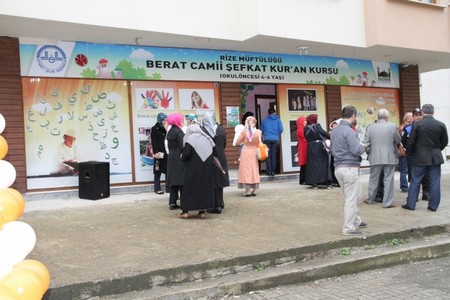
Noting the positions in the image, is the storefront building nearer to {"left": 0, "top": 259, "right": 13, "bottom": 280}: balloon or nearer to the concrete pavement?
the concrete pavement

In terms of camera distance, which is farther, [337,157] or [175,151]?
[175,151]

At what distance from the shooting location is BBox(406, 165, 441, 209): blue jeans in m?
7.42

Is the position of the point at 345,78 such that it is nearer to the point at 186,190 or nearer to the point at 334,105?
the point at 334,105

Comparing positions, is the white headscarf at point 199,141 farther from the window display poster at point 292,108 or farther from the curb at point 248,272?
the window display poster at point 292,108

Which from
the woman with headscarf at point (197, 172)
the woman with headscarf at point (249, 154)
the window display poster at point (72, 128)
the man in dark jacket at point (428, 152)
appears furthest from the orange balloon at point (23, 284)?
the window display poster at point (72, 128)

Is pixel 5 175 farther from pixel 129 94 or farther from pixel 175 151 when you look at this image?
pixel 129 94

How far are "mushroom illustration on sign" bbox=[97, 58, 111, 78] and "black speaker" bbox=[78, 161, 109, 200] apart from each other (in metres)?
2.02

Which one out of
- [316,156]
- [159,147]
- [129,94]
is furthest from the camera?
[129,94]

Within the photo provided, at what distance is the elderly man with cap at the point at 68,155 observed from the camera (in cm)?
936

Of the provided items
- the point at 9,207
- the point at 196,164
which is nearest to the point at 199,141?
the point at 196,164

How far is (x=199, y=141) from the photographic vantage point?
672cm

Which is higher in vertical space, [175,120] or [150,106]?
[150,106]

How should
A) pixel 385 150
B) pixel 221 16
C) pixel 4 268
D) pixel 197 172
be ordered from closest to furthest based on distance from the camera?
pixel 4 268, pixel 197 172, pixel 385 150, pixel 221 16

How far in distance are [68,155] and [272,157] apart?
4970mm
